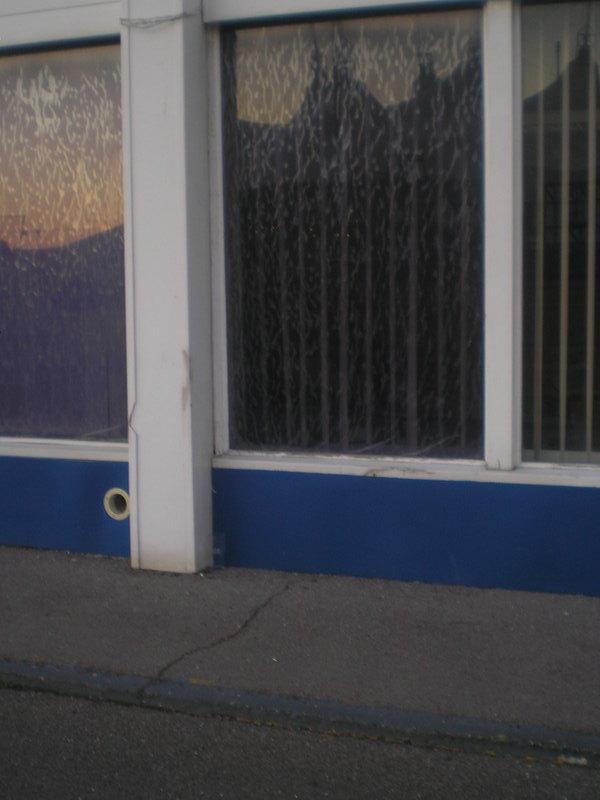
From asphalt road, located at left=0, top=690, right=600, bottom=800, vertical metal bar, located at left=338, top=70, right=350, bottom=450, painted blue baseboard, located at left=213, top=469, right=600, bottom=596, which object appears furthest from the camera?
vertical metal bar, located at left=338, top=70, right=350, bottom=450

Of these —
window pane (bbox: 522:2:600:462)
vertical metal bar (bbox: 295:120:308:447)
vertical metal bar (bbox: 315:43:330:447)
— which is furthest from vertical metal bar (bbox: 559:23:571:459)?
vertical metal bar (bbox: 295:120:308:447)

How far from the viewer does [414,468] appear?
6.37 m

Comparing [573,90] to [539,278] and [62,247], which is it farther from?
[62,247]

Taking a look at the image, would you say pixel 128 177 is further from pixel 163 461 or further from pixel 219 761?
pixel 219 761

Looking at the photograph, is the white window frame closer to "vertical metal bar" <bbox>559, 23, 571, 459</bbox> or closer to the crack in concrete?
"vertical metal bar" <bbox>559, 23, 571, 459</bbox>

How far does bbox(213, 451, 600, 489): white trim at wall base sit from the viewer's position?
6.09 meters

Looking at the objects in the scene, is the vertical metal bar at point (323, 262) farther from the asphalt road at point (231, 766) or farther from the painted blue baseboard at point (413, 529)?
the asphalt road at point (231, 766)

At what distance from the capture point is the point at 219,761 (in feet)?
14.1

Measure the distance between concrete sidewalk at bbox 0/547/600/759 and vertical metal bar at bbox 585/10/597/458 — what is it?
1024 mm

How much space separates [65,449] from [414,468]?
219 cm

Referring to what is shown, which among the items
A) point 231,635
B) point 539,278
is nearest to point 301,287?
point 539,278

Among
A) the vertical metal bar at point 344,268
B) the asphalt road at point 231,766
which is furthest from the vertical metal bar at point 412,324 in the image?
the asphalt road at point 231,766

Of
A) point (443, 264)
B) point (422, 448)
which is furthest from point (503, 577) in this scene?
point (443, 264)

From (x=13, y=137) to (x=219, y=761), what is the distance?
4540 mm
